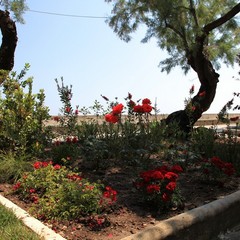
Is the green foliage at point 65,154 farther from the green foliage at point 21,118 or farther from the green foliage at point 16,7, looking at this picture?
Result: the green foliage at point 16,7

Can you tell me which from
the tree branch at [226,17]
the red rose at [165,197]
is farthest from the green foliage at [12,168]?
the tree branch at [226,17]

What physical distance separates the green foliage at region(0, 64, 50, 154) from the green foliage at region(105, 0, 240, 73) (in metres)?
5.64

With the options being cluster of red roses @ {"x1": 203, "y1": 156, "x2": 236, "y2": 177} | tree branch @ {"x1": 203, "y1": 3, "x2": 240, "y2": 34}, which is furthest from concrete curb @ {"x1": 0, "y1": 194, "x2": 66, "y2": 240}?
tree branch @ {"x1": 203, "y1": 3, "x2": 240, "y2": 34}

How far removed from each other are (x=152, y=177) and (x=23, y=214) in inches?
56.5

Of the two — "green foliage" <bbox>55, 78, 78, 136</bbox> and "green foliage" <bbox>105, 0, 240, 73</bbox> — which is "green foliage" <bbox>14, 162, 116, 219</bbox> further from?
"green foliage" <bbox>105, 0, 240, 73</bbox>

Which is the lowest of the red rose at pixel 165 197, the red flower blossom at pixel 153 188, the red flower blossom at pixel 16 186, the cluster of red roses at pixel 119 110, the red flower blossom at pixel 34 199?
the red flower blossom at pixel 34 199

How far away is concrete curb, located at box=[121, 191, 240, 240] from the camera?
3.36 metres

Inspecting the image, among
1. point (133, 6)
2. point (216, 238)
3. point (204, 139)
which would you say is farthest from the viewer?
point (133, 6)

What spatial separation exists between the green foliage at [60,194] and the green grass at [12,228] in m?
0.32

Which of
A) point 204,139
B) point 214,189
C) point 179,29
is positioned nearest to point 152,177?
point 214,189

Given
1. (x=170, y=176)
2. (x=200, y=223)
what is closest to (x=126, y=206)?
(x=170, y=176)

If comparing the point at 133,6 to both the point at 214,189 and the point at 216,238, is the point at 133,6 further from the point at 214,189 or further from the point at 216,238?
the point at 216,238

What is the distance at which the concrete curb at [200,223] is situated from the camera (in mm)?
3355

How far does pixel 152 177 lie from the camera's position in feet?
13.7
